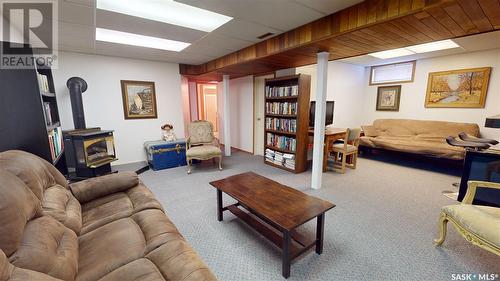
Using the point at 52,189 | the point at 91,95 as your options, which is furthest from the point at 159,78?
the point at 52,189

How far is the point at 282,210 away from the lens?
5.56 ft

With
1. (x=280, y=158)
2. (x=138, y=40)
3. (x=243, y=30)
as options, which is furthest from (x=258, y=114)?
(x=138, y=40)

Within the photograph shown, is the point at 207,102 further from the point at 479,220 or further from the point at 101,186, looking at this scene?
the point at 479,220

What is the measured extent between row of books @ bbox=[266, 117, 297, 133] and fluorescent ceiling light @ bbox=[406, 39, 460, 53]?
259cm

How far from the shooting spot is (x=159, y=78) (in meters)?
4.56

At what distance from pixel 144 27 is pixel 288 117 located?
107 inches

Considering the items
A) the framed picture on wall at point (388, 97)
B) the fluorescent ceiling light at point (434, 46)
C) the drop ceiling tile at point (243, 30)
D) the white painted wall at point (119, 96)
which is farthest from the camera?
the framed picture on wall at point (388, 97)

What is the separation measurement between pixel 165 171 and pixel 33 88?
Result: 240 cm

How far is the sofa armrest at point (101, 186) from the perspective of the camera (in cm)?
187

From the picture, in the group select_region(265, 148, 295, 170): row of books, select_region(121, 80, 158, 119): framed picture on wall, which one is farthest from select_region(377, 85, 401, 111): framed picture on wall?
select_region(121, 80, 158, 119): framed picture on wall

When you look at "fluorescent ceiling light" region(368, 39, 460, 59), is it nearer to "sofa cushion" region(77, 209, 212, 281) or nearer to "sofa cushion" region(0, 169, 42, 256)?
"sofa cushion" region(77, 209, 212, 281)

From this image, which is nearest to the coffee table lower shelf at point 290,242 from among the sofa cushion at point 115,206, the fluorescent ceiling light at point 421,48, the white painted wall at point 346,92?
the sofa cushion at point 115,206

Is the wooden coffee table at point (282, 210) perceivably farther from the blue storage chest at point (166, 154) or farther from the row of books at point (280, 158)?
the blue storage chest at point (166, 154)
